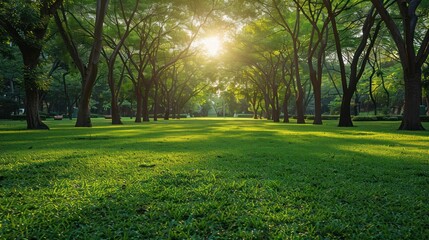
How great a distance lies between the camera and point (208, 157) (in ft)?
19.5

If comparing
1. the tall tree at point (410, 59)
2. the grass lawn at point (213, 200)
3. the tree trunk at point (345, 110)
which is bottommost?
the grass lawn at point (213, 200)

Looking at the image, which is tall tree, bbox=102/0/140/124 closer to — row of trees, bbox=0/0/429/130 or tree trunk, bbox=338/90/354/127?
row of trees, bbox=0/0/429/130

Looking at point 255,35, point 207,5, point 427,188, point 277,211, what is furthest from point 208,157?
point 255,35

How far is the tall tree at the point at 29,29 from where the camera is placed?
35.5 feet

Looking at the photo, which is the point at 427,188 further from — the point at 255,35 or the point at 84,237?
the point at 255,35

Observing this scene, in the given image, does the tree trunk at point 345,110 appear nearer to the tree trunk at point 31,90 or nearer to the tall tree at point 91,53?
the tall tree at point 91,53

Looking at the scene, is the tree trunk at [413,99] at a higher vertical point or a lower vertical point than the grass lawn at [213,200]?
higher

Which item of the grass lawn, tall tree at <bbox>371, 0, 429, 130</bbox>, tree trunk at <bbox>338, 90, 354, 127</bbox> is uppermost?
tall tree at <bbox>371, 0, 429, 130</bbox>

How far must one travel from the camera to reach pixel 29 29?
13.6m

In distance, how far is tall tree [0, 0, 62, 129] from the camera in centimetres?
1081

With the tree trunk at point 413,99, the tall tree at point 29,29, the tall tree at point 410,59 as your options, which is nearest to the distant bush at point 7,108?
the tall tree at point 29,29

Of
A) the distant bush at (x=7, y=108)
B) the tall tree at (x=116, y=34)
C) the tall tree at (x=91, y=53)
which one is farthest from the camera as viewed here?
the distant bush at (x=7, y=108)

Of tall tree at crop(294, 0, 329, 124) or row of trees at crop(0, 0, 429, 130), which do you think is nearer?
row of trees at crop(0, 0, 429, 130)

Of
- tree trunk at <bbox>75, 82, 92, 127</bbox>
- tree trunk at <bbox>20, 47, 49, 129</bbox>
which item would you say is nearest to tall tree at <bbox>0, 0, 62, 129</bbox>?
tree trunk at <bbox>20, 47, 49, 129</bbox>
